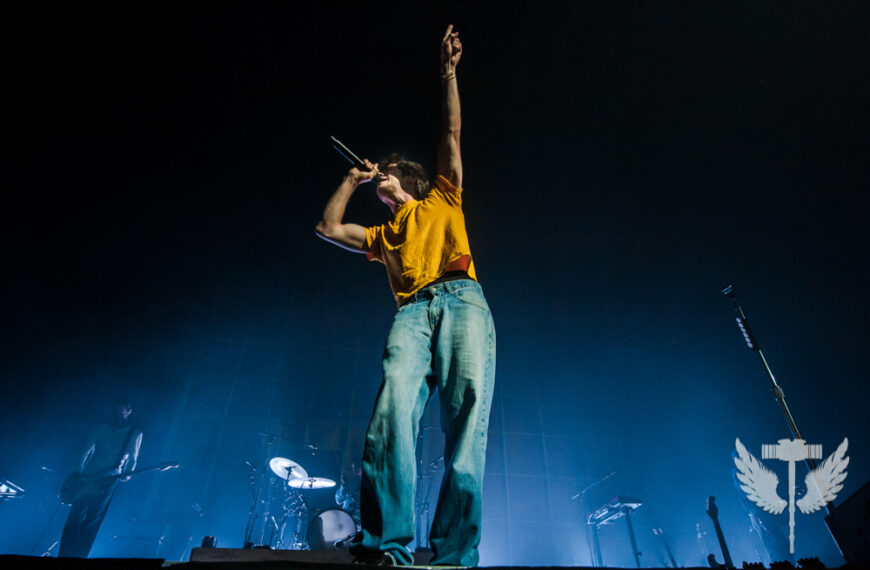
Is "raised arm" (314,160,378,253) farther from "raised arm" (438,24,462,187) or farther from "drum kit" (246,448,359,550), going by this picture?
"drum kit" (246,448,359,550)

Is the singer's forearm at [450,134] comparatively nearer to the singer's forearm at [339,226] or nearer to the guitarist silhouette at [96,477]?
the singer's forearm at [339,226]

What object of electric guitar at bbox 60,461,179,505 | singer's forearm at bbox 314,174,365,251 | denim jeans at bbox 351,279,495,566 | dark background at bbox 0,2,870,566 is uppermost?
dark background at bbox 0,2,870,566

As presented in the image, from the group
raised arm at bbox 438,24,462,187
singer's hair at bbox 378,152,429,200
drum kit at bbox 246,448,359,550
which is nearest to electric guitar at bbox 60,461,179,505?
drum kit at bbox 246,448,359,550

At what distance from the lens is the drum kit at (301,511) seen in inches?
210

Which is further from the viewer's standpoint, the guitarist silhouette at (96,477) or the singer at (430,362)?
the guitarist silhouette at (96,477)

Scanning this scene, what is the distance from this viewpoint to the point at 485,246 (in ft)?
27.1

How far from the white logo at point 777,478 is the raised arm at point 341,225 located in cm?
701

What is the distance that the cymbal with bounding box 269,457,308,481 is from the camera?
19.7 ft

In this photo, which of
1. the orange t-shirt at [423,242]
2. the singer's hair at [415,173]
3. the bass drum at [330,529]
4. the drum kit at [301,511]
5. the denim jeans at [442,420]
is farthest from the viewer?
the drum kit at [301,511]

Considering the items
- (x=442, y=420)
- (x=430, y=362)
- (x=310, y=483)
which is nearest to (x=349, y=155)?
→ (x=430, y=362)

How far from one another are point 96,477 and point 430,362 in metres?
6.70

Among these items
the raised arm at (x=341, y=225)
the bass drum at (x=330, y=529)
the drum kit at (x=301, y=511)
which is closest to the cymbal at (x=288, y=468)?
the drum kit at (x=301, y=511)

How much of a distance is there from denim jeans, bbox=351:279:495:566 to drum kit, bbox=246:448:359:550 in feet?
15.1

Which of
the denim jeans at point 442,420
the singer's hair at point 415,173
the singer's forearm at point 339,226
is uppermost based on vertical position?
the singer's hair at point 415,173
